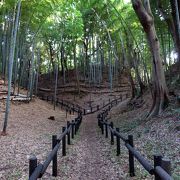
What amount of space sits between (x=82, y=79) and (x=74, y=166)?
28127mm

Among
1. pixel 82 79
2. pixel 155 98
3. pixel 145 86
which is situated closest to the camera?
pixel 155 98

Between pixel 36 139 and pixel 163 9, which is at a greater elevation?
pixel 163 9

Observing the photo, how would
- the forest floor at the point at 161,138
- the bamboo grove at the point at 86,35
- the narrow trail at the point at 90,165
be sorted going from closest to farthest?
the narrow trail at the point at 90,165 → the forest floor at the point at 161,138 → the bamboo grove at the point at 86,35

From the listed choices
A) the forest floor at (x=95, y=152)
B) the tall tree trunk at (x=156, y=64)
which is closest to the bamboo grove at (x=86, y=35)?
the tall tree trunk at (x=156, y=64)

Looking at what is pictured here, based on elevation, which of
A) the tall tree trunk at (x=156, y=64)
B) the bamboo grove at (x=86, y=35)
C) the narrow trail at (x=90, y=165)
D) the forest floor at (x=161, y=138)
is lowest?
the narrow trail at (x=90, y=165)

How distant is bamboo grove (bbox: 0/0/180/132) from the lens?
503 inches

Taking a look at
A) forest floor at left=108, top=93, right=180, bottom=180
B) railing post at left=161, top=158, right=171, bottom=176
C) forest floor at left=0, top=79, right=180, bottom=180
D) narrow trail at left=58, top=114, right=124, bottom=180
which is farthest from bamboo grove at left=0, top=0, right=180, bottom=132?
railing post at left=161, top=158, right=171, bottom=176

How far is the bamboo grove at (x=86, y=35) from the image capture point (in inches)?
503

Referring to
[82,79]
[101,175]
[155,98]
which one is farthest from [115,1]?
[82,79]

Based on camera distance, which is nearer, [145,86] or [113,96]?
[145,86]

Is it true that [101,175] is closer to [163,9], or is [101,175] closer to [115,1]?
[163,9]

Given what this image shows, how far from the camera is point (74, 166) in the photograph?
5727 millimetres

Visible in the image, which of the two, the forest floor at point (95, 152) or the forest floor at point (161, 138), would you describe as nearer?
the forest floor at point (95, 152)

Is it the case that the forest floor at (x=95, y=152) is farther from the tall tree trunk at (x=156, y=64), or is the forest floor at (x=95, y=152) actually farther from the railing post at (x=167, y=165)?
the railing post at (x=167, y=165)
